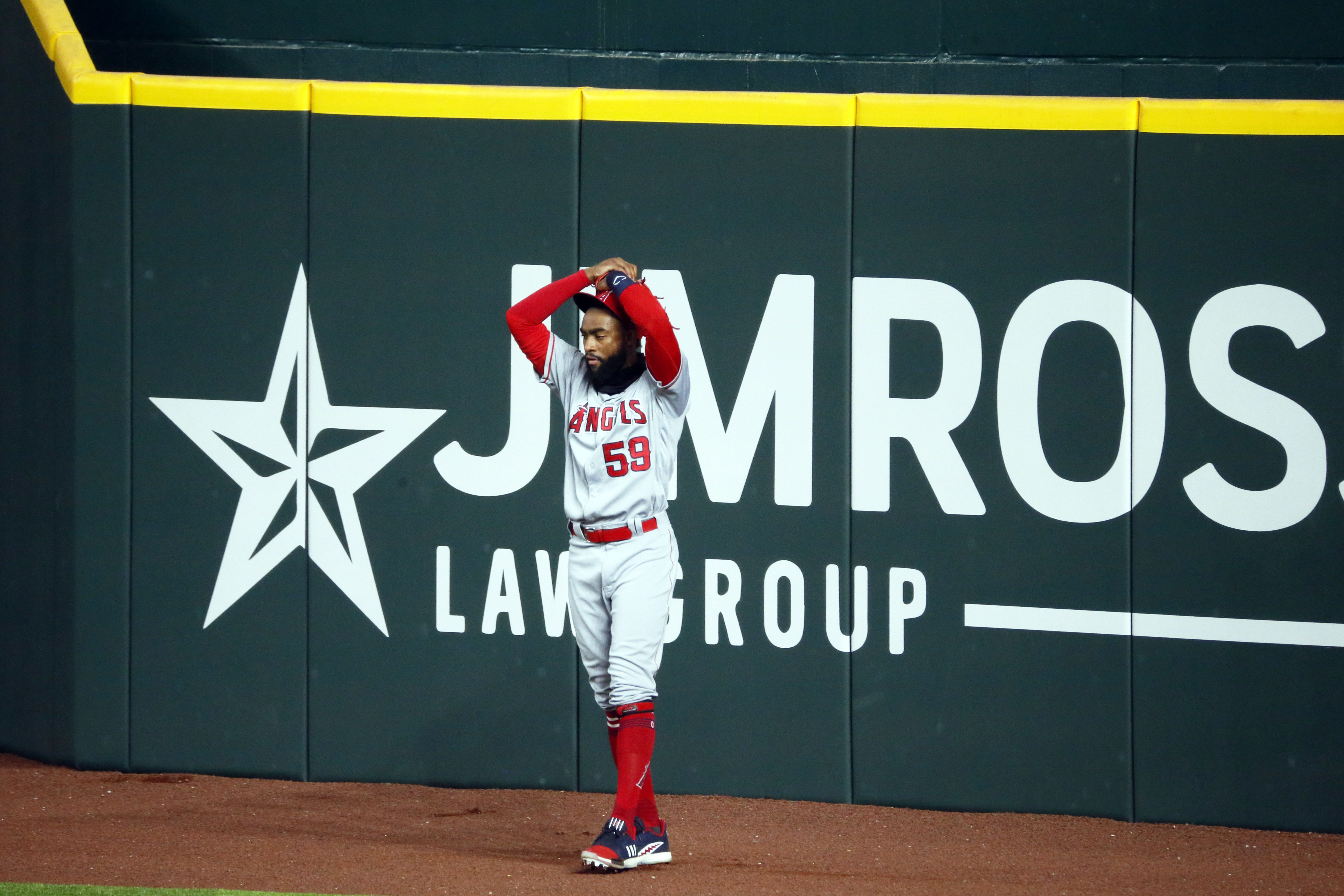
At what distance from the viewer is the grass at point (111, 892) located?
3.58m

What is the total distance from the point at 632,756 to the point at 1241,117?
9.60 feet

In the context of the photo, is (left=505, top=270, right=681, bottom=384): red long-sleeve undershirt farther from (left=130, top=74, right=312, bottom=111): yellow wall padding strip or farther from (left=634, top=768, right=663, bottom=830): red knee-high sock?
(left=130, top=74, right=312, bottom=111): yellow wall padding strip

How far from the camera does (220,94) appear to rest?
4965 mm

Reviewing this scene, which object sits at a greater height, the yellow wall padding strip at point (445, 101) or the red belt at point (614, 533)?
the yellow wall padding strip at point (445, 101)

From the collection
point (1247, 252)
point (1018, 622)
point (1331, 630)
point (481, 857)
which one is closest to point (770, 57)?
point (1247, 252)

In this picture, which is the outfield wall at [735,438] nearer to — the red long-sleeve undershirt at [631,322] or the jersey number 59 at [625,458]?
the red long-sleeve undershirt at [631,322]

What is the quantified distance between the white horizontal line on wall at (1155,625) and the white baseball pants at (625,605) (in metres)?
1.37

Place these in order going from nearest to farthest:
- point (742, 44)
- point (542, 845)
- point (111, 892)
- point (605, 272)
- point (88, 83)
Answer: point (111, 892) → point (605, 272) → point (542, 845) → point (88, 83) → point (742, 44)

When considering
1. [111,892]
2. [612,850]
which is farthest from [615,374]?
[111,892]

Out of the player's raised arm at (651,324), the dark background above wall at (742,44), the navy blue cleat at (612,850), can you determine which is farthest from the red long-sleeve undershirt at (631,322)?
the dark background above wall at (742,44)

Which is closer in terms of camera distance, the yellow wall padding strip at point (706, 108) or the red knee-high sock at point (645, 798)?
the red knee-high sock at point (645, 798)

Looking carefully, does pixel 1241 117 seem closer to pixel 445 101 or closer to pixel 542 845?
pixel 445 101

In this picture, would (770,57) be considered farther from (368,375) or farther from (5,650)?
(5,650)

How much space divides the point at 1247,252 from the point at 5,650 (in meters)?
4.86
